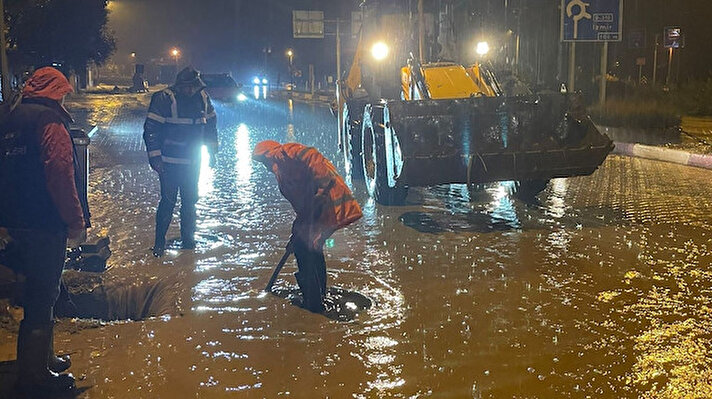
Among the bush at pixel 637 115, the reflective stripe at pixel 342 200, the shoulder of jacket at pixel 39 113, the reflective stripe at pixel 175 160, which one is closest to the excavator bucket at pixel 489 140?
the reflective stripe at pixel 175 160

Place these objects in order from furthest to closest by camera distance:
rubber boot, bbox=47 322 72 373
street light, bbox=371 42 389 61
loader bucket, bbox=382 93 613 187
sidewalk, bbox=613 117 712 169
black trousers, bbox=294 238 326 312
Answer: sidewalk, bbox=613 117 712 169
street light, bbox=371 42 389 61
loader bucket, bbox=382 93 613 187
black trousers, bbox=294 238 326 312
rubber boot, bbox=47 322 72 373

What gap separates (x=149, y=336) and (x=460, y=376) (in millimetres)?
2263

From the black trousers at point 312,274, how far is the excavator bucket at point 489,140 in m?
3.96

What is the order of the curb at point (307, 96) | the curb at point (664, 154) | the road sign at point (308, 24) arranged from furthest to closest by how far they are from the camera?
the curb at point (307, 96)
the road sign at point (308, 24)
the curb at point (664, 154)

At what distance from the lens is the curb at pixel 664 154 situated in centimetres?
1514

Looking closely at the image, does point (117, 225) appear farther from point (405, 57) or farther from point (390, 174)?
point (405, 57)

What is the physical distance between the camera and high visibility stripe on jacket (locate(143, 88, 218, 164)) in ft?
26.1

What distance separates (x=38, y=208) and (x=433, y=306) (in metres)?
3.13

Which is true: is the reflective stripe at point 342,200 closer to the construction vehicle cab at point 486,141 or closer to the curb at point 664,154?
the construction vehicle cab at point 486,141

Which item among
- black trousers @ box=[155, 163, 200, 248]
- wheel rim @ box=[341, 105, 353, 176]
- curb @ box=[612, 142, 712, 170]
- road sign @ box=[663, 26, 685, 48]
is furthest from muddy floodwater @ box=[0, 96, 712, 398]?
road sign @ box=[663, 26, 685, 48]

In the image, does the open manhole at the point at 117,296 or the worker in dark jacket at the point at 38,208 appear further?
the open manhole at the point at 117,296

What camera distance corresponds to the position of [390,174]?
34.4 ft

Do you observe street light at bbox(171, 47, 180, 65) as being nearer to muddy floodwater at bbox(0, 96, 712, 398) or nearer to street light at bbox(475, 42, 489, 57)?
street light at bbox(475, 42, 489, 57)

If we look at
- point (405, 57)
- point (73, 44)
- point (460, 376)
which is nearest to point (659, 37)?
point (73, 44)
